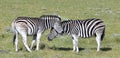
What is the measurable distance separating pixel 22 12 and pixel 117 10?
12.1 metres

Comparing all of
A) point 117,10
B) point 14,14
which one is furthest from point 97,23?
point 117,10

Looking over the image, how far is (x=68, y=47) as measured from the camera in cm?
2944

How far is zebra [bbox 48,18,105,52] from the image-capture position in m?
27.2

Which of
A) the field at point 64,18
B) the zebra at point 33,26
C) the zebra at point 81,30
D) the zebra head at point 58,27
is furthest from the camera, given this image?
the zebra at point 81,30

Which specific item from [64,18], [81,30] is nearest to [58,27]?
[81,30]

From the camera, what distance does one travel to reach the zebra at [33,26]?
84.7 feet

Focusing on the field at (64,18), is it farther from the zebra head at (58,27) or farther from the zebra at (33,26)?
the zebra head at (58,27)

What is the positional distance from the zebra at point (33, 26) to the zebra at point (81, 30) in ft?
1.70

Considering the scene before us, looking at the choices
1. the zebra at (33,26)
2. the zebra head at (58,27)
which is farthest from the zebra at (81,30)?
the zebra at (33,26)

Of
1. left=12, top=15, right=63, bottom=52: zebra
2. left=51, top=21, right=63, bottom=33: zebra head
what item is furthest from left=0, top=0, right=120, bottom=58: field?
left=51, top=21, right=63, bottom=33: zebra head

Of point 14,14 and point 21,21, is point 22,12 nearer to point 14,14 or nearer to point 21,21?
point 14,14

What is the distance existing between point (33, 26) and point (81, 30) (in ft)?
10.5

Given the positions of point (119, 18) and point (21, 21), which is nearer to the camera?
point (21, 21)

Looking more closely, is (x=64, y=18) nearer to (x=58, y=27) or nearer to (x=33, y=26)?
(x=58, y=27)
